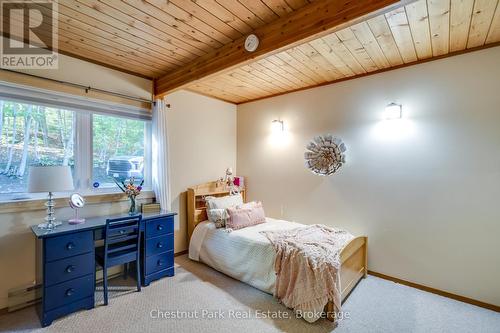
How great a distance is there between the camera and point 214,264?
10.2ft

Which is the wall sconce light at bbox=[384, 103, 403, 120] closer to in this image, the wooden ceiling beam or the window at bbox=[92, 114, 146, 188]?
the wooden ceiling beam

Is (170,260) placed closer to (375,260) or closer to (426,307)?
(375,260)

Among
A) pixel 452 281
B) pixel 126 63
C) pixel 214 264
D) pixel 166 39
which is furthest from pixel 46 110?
pixel 452 281

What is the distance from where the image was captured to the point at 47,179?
2111 mm

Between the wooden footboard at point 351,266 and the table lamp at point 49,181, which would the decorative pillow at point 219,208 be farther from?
the table lamp at point 49,181

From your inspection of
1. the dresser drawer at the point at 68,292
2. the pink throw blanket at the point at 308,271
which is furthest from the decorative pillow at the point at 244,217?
the dresser drawer at the point at 68,292

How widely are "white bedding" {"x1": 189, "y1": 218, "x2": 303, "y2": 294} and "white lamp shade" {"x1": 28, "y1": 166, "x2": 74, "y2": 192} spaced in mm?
1710

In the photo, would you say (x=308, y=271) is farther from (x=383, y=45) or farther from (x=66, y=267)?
(x=383, y=45)

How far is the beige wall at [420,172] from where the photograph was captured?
234cm

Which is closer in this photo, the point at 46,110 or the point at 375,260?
the point at 46,110

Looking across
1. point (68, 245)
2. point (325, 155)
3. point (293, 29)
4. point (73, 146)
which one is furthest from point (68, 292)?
point (325, 155)

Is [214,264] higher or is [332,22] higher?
[332,22]

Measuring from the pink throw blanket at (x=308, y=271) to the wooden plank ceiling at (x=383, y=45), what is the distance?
1969 mm

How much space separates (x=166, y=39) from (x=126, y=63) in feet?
2.85
